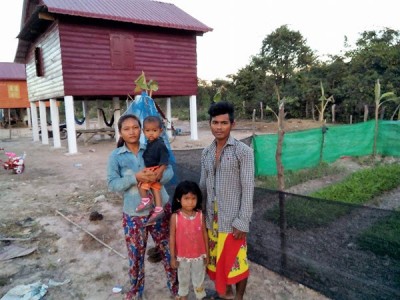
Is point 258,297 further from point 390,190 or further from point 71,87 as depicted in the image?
point 71,87

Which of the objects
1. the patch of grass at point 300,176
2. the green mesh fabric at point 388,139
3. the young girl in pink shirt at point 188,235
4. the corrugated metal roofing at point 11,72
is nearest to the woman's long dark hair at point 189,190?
the young girl in pink shirt at point 188,235

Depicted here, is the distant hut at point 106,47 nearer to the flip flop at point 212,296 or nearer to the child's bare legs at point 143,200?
the child's bare legs at point 143,200

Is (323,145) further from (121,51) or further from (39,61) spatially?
(39,61)

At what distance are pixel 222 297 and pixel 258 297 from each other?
0.32m

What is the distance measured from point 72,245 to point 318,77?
20.1 m

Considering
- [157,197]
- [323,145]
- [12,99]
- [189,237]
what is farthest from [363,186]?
[12,99]

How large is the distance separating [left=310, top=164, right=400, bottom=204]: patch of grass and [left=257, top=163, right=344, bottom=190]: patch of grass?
2.01 feet

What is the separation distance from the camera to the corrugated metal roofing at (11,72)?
22.5m

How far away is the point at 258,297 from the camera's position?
2584mm

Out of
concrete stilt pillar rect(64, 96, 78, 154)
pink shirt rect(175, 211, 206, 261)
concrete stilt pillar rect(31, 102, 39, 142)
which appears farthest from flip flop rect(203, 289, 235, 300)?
concrete stilt pillar rect(31, 102, 39, 142)

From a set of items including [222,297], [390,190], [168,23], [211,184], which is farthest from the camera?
[168,23]

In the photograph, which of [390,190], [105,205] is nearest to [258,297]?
[105,205]

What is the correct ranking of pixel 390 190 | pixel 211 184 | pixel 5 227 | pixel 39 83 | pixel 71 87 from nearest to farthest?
1. pixel 211 184
2. pixel 5 227
3. pixel 390 190
4. pixel 71 87
5. pixel 39 83

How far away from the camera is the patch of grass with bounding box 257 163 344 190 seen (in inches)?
234
